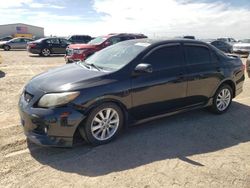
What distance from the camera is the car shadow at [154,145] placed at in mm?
3703

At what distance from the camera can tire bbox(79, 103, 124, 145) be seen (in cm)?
400

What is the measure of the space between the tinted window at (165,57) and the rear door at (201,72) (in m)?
0.22

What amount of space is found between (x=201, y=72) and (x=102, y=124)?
2.34 m

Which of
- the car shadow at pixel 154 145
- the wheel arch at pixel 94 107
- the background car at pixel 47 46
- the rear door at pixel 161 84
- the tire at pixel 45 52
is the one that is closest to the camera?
the car shadow at pixel 154 145

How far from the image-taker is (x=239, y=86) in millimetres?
6281

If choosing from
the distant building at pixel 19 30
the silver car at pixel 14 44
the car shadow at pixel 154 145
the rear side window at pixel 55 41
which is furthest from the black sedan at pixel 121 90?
the distant building at pixel 19 30

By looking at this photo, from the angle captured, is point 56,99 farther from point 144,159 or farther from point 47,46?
→ point 47,46

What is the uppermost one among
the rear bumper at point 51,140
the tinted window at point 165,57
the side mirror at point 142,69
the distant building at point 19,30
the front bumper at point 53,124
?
the distant building at point 19,30

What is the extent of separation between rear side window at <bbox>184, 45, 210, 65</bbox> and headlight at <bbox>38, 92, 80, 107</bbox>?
8.05 ft

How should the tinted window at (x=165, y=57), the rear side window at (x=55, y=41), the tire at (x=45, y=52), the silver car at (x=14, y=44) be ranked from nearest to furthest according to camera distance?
the tinted window at (x=165, y=57) → the tire at (x=45, y=52) → the rear side window at (x=55, y=41) → the silver car at (x=14, y=44)

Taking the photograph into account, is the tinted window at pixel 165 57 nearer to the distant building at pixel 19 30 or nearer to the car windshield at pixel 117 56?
the car windshield at pixel 117 56

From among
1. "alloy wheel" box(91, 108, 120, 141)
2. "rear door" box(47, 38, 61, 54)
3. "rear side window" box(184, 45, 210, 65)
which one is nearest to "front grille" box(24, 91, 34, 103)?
"alloy wheel" box(91, 108, 120, 141)

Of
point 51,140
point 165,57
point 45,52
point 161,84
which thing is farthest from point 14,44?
point 51,140

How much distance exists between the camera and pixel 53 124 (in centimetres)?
374
